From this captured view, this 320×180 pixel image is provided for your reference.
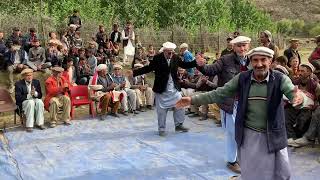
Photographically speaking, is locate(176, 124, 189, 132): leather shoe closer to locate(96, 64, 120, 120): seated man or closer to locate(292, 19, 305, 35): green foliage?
locate(96, 64, 120, 120): seated man

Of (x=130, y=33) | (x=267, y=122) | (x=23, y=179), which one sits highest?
(x=130, y=33)

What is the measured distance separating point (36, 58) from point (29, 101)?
142 inches

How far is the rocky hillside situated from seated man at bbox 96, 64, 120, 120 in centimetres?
4747

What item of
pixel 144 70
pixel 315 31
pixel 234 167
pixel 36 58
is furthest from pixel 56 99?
pixel 315 31

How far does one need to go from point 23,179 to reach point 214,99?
3.21 meters

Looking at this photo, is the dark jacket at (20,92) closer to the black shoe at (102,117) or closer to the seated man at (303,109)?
the black shoe at (102,117)

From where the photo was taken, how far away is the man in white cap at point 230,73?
6051mm

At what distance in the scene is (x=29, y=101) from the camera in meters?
8.95

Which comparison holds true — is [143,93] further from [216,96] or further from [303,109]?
[216,96]

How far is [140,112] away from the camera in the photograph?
1078 cm

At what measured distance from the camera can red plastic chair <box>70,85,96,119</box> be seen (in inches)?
397

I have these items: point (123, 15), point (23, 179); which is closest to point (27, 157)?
point (23, 179)

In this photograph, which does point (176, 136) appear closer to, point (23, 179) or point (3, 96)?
point (23, 179)

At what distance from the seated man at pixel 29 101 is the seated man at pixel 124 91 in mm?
1937
